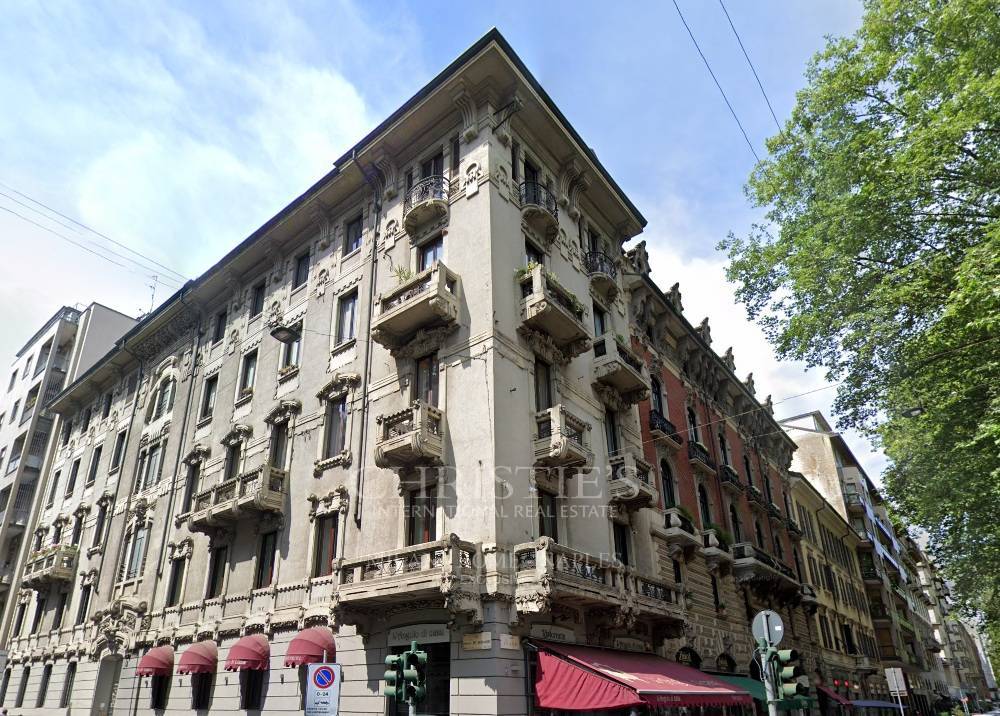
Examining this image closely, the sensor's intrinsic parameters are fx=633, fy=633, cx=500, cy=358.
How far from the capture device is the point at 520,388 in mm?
16828

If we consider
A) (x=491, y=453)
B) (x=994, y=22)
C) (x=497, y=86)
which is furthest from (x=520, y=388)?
(x=994, y=22)

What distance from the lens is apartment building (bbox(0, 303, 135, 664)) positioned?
3819 cm

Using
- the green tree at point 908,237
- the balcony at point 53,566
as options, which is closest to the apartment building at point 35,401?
the balcony at point 53,566

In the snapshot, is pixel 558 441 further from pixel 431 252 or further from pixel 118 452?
pixel 118 452

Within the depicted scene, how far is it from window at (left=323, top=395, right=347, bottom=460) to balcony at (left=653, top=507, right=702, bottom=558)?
34.6 ft

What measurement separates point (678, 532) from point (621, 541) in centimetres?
290

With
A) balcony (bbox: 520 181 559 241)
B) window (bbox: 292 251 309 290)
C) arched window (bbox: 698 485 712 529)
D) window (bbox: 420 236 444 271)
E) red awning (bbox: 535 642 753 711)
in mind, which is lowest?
red awning (bbox: 535 642 753 711)

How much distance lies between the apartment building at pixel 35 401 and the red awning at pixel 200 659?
25.2 meters

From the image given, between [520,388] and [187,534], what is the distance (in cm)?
1443

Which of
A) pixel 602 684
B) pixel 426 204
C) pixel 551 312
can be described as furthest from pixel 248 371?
pixel 602 684

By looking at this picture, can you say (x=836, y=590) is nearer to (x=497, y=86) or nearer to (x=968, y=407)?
(x=968, y=407)

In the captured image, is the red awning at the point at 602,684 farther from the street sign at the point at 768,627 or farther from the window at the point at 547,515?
the street sign at the point at 768,627

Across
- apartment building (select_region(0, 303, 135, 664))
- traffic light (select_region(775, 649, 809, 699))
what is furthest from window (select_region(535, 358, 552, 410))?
apartment building (select_region(0, 303, 135, 664))

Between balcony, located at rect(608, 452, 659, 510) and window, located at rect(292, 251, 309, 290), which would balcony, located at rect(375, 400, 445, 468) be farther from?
window, located at rect(292, 251, 309, 290)
